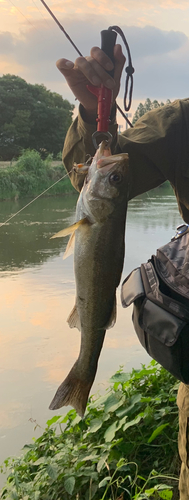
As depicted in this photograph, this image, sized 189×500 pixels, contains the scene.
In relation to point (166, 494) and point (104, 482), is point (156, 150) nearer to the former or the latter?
point (166, 494)

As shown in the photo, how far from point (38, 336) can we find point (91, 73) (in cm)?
337

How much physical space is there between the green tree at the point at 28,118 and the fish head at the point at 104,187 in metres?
36.2

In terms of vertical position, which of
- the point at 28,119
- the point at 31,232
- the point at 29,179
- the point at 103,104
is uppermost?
the point at 28,119

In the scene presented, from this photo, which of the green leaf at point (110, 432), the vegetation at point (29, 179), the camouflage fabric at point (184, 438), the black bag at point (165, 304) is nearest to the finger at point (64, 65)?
the black bag at point (165, 304)

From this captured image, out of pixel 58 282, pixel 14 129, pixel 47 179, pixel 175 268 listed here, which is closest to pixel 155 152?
pixel 175 268

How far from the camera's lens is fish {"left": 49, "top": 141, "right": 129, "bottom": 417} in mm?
1460

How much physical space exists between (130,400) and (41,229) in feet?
23.8

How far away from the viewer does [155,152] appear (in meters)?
1.92

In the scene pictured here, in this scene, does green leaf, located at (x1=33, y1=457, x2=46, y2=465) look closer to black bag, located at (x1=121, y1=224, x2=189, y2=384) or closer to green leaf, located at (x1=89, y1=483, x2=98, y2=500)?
green leaf, located at (x1=89, y1=483, x2=98, y2=500)

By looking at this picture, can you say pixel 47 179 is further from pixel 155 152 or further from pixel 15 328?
pixel 155 152

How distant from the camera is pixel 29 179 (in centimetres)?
1661

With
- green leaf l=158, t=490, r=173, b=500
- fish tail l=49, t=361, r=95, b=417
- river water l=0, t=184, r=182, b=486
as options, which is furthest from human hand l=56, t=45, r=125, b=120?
river water l=0, t=184, r=182, b=486

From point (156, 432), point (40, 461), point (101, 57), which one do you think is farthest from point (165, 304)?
point (40, 461)

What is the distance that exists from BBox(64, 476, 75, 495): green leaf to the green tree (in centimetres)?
3579
